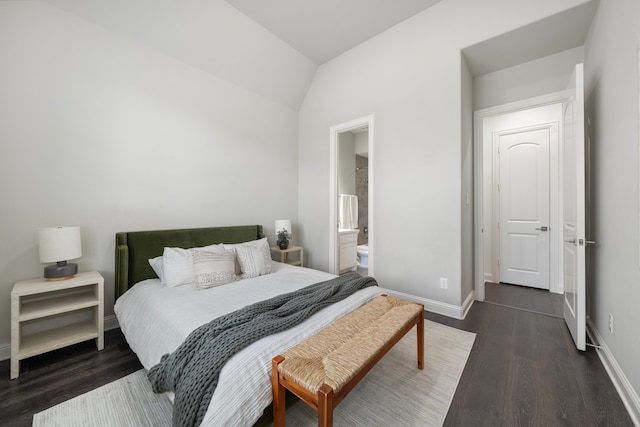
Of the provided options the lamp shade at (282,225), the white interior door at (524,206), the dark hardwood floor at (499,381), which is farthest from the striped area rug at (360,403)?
the white interior door at (524,206)

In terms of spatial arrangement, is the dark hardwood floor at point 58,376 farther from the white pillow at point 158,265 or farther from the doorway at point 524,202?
the doorway at point 524,202

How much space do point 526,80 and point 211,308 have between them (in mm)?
3955

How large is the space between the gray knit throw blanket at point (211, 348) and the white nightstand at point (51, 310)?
1.12 m

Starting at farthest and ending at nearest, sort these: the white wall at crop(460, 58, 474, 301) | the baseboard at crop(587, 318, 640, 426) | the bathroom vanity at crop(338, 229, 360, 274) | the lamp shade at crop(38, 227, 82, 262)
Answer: the bathroom vanity at crop(338, 229, 360, 274), the white wall at crop(460, 58, 474, 301), the lamp shade at crop(38, 227, 82, 262), the baseboard at crop(587, 318, 640, 426)

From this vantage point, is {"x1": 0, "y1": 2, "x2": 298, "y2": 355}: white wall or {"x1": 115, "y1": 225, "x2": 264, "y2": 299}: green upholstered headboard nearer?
{"x1": 0, "y1": 2, "x2": 298, "y2": 355}: white wall

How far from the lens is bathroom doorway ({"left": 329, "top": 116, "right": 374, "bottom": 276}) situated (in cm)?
372

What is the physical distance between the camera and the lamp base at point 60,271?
197 centimetres

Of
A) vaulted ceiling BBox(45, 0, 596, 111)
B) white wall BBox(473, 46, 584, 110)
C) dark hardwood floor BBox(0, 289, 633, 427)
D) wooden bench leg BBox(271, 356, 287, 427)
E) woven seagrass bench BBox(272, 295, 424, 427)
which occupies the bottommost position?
dark hardwood floor BBox(0, 289, 633, 427)

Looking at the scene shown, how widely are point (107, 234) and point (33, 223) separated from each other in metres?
0.49

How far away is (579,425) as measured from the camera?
137cm

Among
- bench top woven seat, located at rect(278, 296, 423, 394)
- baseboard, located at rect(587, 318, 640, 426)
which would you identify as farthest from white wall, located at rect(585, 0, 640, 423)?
bench top woven seat, located at rect(278, 296, 423, 394)

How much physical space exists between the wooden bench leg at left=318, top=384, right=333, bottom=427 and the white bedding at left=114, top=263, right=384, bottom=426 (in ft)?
1.01

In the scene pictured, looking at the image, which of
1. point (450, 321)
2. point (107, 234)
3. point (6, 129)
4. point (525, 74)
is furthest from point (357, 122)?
point (6, 129)

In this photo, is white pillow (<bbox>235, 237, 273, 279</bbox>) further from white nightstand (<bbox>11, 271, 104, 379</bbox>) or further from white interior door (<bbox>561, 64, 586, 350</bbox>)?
white interior door (<bbox>561, 64, 586, 350</bbox>)
